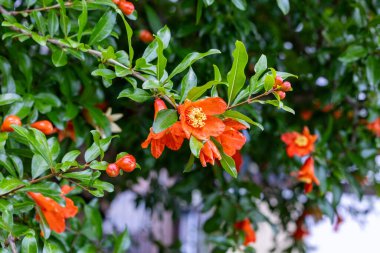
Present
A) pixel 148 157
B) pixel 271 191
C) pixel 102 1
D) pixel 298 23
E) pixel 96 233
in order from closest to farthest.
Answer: pixel 102 1 → pixel 96 233 → pixel 148 157 → pixel 298 23 → pixel 271 191

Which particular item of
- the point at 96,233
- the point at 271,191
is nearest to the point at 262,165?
the point at 271,191

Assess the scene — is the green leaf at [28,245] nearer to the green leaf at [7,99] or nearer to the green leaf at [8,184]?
the green leaf at [8,184]

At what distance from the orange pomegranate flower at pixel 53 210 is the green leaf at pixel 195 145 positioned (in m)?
0.30

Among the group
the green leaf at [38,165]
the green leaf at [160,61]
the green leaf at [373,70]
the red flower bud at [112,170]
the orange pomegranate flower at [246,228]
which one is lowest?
the orange pomegranate flower at [246,228]

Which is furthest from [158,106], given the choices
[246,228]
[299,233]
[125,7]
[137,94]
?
[299,233]

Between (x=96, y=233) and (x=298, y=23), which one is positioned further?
(x=298, y=23)

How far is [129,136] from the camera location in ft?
4.90

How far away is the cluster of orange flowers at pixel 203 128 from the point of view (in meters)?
0.77

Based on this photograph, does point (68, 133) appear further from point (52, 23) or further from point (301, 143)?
point (301, 143)

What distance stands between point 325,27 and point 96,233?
969 mm

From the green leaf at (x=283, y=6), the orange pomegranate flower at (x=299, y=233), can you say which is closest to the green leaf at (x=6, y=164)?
the green leaf at (x=283, y=6)

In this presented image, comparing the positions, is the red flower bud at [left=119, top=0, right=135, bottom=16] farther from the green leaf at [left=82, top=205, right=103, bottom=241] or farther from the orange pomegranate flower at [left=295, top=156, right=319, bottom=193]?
the orange pomegranate flower at [left=295, top=156, right=319, bottom=193]

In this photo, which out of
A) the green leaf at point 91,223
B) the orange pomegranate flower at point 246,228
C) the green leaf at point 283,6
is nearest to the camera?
the green leaf at point 283,6

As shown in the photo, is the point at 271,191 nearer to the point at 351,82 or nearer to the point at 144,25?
the point at 351,82
